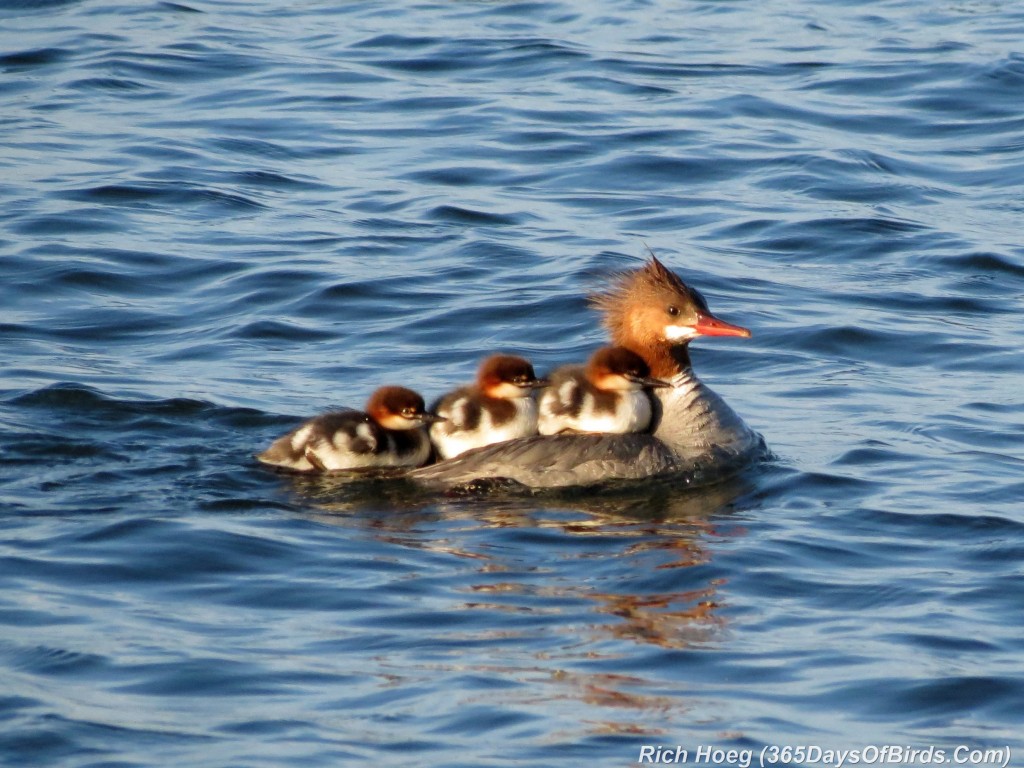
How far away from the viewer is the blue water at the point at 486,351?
19.0 feet

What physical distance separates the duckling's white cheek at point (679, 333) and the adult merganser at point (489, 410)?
0.67 metres

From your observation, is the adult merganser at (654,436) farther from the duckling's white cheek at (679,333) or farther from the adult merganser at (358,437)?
the adult merganser at (358,437)

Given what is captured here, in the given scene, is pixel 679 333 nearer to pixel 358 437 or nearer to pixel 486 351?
pixel 358 437

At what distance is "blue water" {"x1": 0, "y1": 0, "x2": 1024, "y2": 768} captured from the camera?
578cm

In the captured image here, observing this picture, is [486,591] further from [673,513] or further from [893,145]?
[893,145]

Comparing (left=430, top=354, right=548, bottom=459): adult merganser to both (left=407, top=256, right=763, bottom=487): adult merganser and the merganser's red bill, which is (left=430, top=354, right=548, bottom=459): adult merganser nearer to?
(left=407, top=256, right=763, bottom=487): adult merganser

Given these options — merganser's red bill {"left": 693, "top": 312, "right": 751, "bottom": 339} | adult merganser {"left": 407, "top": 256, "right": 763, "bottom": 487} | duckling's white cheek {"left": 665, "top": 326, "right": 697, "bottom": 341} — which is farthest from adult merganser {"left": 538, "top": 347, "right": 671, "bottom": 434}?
merganser's red bill {"left": 693, "top": 312, "right": 751, "bottom": 339}

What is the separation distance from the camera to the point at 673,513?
779 centimetres

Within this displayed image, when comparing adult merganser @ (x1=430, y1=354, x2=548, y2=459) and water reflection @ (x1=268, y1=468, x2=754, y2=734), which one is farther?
adult merganser @ (x1=430, y1=354, x2=548, y2=459)

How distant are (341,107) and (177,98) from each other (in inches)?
56.8

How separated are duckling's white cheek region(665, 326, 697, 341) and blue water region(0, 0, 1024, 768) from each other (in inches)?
28.0

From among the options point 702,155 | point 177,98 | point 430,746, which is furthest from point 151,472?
point 177,98

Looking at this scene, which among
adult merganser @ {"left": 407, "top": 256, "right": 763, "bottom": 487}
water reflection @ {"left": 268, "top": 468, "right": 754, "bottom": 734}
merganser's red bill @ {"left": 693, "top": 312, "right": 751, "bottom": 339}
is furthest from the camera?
merganser's red bill @ {"left": 693, "top": 312, "right": 751, "bottom": 339}

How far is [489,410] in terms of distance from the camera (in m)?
8.02
